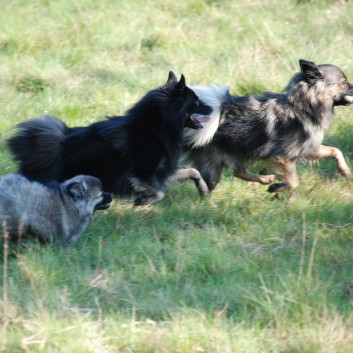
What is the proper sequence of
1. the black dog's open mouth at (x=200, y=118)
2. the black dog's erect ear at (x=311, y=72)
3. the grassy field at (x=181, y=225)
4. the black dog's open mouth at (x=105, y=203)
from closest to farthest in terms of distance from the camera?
the grassy field at (x=181, y=225)
the black dog's open mouth at (x=105, y=203)
the black dog's open mouth at (x=200, y=118)
the black dog's erect ear at (x=311, y=72)

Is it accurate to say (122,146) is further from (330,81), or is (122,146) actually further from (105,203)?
(330,81)

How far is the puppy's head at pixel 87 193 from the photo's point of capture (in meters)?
5.61

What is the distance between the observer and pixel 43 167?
5895 millimetres

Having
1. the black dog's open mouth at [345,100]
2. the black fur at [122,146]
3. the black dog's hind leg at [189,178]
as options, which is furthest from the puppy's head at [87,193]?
the black dog's open mouth at [345,100]

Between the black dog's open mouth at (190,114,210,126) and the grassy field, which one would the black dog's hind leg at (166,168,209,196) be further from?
the black dog's open mouth at (190,114,210,126)

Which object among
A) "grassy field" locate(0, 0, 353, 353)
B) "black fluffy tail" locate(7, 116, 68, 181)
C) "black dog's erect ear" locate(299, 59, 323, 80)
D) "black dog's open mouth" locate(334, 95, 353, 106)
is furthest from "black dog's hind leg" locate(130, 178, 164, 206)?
"black dog's open mouth" locate(334, 95, 353, 106)

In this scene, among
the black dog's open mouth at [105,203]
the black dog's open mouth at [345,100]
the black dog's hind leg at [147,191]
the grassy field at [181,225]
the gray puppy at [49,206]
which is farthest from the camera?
the black dog's open mouth at [345,100]

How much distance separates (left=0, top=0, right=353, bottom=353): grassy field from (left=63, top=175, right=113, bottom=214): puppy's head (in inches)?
10.4

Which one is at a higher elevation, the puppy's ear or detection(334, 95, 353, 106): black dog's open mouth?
detection(334, 95, 353, 106): black dog's open mouth

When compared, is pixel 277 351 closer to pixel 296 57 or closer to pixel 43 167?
pixel 43 167

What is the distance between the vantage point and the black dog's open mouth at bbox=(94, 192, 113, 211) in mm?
5832

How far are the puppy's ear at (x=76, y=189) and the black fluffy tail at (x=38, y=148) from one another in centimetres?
39

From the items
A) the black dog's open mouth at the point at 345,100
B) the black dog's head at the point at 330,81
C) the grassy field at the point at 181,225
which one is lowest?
the grassy field at the point at 181,225

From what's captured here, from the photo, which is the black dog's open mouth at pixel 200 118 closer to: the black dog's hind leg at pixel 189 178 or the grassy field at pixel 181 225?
the black dog's hind leg at pixel 189 178
